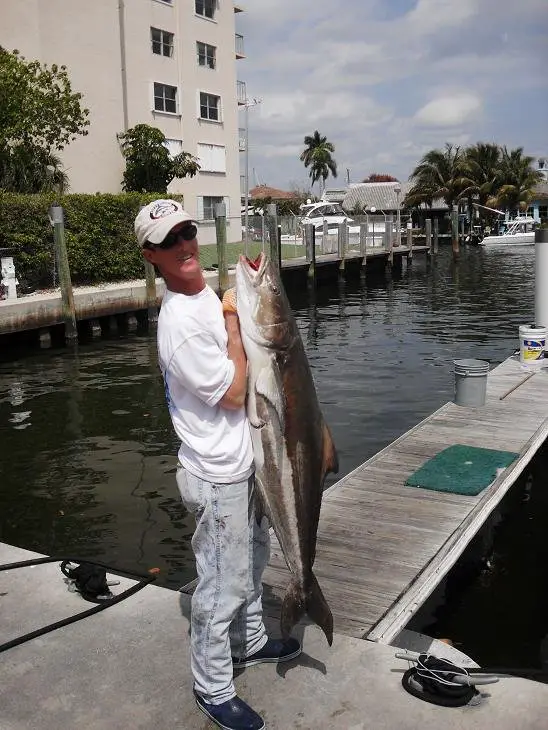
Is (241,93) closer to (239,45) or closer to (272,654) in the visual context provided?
(239,45)

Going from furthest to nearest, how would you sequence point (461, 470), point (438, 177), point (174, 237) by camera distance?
point (438, 177) → point (461, 470) → point (174, 237)

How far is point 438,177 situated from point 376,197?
12.1m

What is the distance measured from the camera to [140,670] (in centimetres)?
364

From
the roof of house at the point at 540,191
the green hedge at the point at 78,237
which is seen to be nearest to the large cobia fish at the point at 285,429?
the green hedge at the point at 78,237

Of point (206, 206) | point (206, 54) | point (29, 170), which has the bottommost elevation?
point (206, 206)

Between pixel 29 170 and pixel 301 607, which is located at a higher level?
pixel 29 170

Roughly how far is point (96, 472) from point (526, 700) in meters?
7.03

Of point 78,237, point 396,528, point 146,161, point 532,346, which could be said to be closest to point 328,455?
point 396,528

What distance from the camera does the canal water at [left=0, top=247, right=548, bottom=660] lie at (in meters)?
7.75

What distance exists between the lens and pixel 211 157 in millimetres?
38219

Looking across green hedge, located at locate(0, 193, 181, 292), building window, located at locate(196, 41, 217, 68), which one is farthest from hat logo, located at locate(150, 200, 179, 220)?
building window, located at locate(196, 41, 217, 68)

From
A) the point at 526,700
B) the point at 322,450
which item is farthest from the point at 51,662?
the point at 526,700

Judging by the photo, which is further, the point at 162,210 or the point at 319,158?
the point at 319,158

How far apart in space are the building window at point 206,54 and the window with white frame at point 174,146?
4492 millimetres
